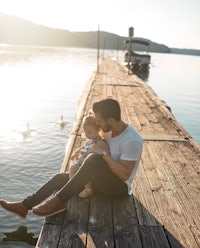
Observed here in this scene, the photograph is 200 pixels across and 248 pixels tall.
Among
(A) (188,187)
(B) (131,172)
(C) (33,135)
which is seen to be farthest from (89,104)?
(B) (131,172)

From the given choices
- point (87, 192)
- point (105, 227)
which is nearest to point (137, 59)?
point (87, 192)

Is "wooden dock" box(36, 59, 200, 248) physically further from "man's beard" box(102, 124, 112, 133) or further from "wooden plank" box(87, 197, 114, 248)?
"man's beard" box(102, 124, 112, 133)

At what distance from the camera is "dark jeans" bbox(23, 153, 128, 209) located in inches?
175

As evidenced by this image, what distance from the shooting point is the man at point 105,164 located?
4383mm

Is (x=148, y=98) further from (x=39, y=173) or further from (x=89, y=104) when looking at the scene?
(x=39, y=173)

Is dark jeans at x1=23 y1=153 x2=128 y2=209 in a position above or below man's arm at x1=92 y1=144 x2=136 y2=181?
below

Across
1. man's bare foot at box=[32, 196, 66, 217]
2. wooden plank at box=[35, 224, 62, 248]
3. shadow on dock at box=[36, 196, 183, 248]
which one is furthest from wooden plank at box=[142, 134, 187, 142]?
wooden plank at box=[35, 224, 62, 248]

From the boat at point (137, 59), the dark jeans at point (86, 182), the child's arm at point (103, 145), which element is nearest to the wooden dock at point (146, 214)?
the dark jeans at point (86, 182)

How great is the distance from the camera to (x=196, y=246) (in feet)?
13.5

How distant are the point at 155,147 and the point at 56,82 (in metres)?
29.9

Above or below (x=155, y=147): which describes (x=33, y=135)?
below

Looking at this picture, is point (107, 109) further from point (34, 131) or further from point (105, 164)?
point (34, 131)

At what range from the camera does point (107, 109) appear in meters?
4.30

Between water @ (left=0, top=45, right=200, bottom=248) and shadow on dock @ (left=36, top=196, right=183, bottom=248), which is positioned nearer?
shadow on dock @ (left=36, top=196, right=183, bottom=248)
